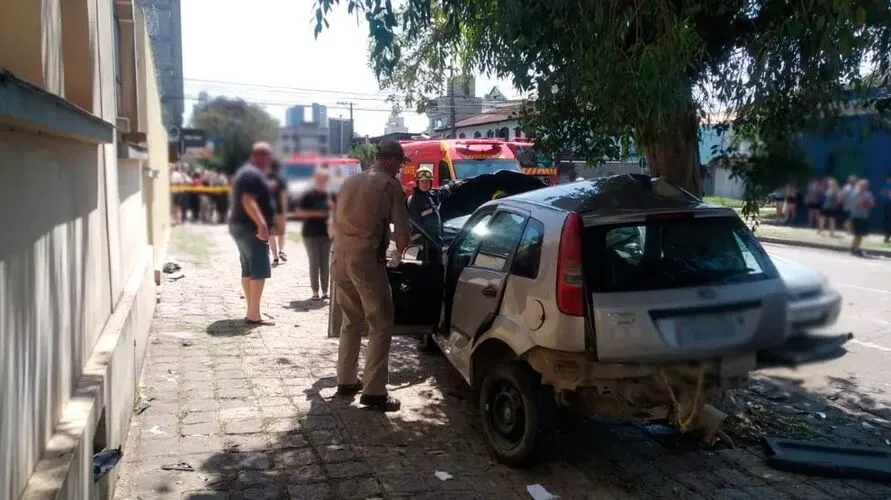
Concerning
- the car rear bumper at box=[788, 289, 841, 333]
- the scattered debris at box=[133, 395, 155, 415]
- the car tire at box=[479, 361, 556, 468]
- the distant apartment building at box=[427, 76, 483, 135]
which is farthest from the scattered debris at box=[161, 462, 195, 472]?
the distant apartment building at box=[427, 76, 483, 135]

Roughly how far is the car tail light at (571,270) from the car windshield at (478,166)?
8734mm

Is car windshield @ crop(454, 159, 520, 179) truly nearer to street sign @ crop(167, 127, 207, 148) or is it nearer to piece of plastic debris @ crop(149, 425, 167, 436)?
piece of plastic debris @ crop(149, 425, 167, 436)

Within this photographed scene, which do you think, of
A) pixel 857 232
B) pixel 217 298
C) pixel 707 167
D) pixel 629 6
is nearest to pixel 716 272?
pixel 857 232

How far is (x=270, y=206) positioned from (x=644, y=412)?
9.65 feet

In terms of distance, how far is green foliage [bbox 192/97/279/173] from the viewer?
1376mm

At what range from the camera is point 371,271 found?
5.01 metres

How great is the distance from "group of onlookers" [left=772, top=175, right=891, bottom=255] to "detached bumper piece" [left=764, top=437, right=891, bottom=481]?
5.20 feet

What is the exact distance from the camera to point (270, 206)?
152 centimetres

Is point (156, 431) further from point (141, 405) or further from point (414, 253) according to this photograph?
point (414, 253)

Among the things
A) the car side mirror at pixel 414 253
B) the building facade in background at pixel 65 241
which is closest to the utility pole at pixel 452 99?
the car side mirror at pixel 414 253

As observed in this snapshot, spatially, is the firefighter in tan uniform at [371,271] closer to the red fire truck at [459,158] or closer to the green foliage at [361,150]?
the green foliage at [361,150]

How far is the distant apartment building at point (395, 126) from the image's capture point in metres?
3.01

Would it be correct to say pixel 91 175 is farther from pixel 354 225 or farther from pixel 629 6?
pixel 629 6

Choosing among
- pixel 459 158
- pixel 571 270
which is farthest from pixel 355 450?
pixel 459 158
